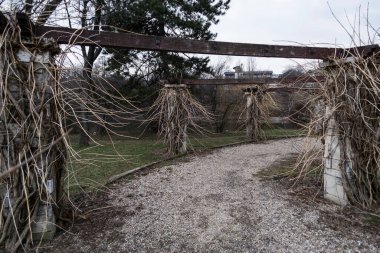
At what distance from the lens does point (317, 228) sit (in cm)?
286

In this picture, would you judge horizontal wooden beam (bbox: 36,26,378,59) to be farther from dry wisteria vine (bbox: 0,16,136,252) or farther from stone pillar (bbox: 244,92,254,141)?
stone pillar (bbox: 244,92,254,141)

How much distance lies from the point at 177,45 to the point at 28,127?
72.1 inches

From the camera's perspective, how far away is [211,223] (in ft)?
9.89

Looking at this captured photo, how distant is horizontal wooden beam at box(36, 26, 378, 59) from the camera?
114 inches

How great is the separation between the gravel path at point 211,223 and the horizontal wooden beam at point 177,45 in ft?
5.72

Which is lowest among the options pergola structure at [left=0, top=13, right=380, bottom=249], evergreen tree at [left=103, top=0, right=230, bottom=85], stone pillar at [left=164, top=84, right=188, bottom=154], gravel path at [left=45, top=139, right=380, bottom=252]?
gravel path at [left=45, top=139, right=380, bottom=252]

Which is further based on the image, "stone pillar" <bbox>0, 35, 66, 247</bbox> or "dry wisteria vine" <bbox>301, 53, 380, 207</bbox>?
"dry wisteria vine" <bbox>301, 53, 380, 207</bbox>

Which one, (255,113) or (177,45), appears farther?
(255,113)

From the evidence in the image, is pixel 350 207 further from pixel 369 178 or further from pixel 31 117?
pixel 31 117

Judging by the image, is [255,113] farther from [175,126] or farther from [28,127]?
[28,127]

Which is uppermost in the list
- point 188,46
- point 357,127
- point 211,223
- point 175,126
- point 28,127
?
point 188,46

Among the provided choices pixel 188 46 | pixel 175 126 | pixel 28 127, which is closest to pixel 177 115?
pixel 175 126

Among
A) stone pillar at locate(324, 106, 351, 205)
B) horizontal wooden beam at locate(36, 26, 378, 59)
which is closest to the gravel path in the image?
stone pillar at locate(324, 106, 351, 205)

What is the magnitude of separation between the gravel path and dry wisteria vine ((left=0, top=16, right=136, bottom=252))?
0.34 meters
